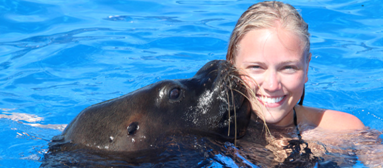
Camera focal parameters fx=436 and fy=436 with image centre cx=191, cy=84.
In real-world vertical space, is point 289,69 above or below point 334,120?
above

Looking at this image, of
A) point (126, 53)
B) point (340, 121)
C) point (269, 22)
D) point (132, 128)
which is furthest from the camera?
point (126, 53)

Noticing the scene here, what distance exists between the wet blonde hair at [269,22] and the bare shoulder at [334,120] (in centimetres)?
95

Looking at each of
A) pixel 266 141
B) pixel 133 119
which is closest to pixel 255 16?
pixel 266 141

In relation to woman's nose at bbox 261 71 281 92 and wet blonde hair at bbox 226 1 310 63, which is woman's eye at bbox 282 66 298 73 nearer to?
woman's nose at bbox 261 71 281 92

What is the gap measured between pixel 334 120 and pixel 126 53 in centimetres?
487

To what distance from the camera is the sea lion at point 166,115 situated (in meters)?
3.50

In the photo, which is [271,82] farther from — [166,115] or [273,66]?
[166,115]

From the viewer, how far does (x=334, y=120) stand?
4.75 meters

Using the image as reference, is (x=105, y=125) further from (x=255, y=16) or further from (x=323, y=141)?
(x=323, y=141)

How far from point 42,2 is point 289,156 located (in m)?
9.61

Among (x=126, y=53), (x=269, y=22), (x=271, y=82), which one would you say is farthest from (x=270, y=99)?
(x=126, y=53)

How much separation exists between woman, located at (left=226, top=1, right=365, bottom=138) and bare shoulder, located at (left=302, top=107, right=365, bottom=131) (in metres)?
0.73

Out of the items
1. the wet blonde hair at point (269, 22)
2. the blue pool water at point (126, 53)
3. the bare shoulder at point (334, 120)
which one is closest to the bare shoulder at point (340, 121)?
the bare shoulder at point (334, 120)

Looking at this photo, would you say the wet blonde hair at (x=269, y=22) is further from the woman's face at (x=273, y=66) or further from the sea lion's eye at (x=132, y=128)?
the sea lion's eye at (x=132, y=128)
